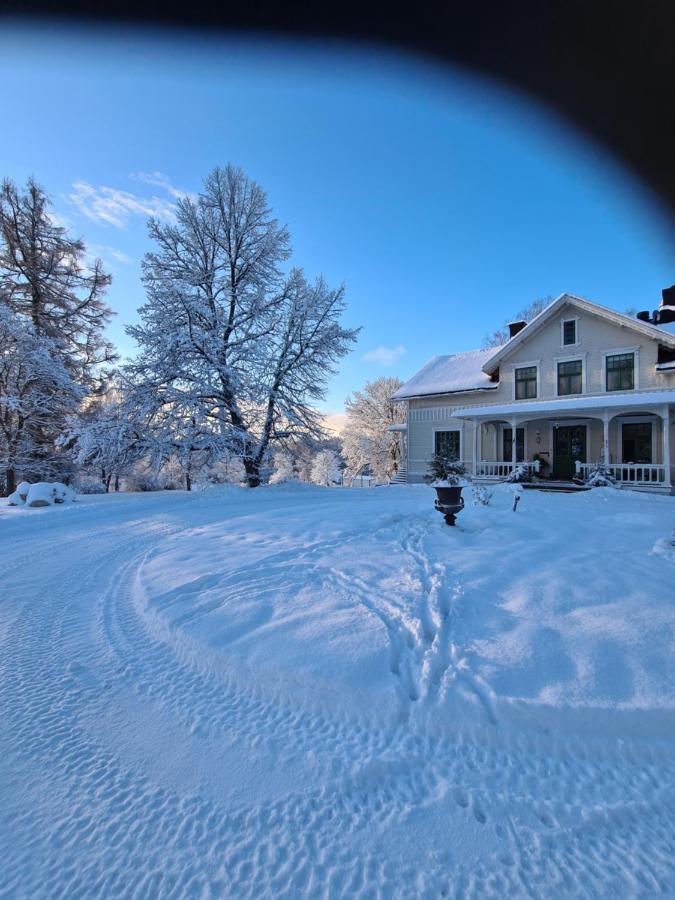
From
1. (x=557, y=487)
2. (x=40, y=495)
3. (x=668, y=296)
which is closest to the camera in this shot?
(x=40, y=495)

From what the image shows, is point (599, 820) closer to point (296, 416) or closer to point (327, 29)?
point (327, 29)

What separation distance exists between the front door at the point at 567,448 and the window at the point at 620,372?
181 cm

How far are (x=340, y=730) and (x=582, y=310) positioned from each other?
674 inches

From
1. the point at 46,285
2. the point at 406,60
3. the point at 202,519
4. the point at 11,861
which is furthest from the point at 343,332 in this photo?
the point at 11,861

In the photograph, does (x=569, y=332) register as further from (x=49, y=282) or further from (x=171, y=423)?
(x=49, y=282)

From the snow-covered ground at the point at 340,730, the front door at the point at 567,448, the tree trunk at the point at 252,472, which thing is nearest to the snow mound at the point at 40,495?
the tree trunk at the point at 252,472

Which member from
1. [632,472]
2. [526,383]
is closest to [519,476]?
[632,472]

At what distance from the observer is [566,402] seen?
13516 mm

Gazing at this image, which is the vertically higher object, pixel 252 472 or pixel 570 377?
pixel 570 377

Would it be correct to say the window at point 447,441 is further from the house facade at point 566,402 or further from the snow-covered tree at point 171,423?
the snow-covered tree at point 171,423

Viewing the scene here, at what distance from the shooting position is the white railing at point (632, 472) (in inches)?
475

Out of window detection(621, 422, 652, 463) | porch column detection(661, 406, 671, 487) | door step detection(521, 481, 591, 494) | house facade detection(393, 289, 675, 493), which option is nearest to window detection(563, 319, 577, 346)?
house facade detection(393, 289, 675, 493)

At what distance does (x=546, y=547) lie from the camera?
5.64m

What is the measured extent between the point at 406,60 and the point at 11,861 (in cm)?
665
